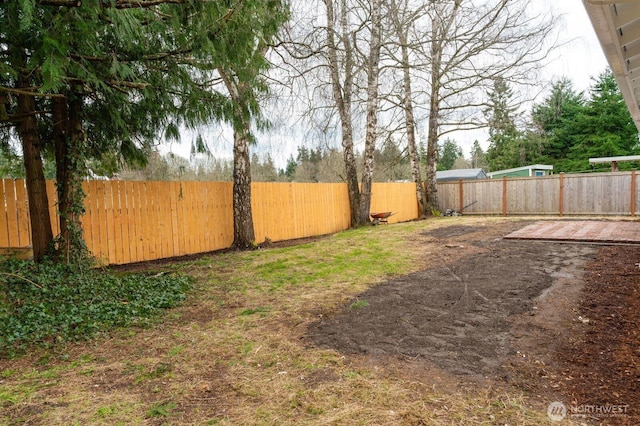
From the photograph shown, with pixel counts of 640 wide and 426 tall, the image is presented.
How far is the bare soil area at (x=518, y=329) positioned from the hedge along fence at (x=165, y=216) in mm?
4295

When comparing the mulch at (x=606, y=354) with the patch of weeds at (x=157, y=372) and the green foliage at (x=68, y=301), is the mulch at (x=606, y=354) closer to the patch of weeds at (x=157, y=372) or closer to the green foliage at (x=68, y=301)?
the patch of weeds at (x=157, y=372)

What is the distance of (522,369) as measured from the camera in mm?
2139

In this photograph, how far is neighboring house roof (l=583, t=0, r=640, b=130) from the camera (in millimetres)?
2123

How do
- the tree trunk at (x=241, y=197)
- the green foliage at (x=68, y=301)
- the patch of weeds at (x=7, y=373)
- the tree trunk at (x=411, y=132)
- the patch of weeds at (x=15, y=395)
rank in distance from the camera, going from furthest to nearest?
1. the tree trunk at (x=411, y=132)
2. the tree trunk at (x=241, y=197)
3. the green foliage at (x=68, y=301)
4. the patch of weeds at (x=7, y=373)
5. the patch of weeds at (x=15, y=395)

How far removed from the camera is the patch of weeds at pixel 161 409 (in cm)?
180

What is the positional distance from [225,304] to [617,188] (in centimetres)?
1328

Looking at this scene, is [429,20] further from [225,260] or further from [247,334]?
[247,334]

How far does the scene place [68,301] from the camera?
339cm

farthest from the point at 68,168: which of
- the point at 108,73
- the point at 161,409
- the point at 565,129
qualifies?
the point at 565,129

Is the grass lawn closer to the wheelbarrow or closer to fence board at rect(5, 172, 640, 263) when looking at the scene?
fence board at rect(5, 172, 640, 263)

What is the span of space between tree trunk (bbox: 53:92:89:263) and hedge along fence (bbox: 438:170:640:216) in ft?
44.5

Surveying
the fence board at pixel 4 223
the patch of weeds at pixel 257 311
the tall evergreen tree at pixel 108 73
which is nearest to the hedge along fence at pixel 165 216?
the fence board at pixel 4 223

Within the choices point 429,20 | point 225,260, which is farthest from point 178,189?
point 429,20

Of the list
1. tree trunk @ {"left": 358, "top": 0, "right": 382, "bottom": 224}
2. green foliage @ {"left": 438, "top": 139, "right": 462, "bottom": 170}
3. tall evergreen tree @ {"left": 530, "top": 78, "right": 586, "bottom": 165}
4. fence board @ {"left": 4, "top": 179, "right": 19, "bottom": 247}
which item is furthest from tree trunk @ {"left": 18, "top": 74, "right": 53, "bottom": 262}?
green foliage @ {"left": 438, "top": 139, "right": 462, "bottom": 170}
